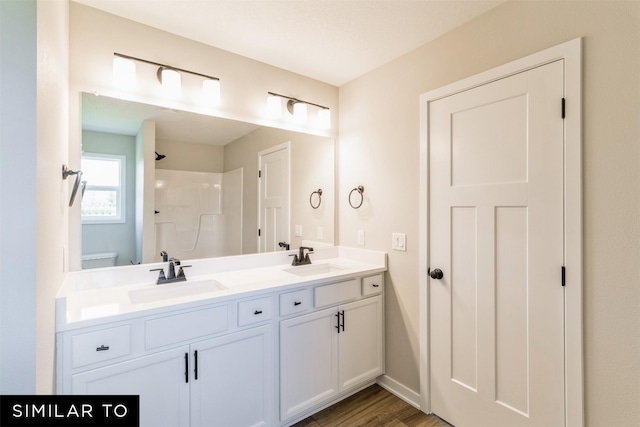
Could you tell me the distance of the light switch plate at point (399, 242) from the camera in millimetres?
2123

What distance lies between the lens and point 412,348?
2.09m

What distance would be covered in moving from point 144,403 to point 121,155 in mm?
1292

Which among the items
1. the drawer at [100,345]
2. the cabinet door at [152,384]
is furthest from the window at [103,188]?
the cabinet door at [152,384]

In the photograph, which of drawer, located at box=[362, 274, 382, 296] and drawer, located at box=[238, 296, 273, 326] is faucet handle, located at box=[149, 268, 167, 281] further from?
drawer, located at box=[362, 274, 382, 296]

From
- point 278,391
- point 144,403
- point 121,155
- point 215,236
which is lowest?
point 278,391

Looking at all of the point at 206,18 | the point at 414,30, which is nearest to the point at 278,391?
the point at 206,18

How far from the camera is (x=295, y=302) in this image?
70.7 inches

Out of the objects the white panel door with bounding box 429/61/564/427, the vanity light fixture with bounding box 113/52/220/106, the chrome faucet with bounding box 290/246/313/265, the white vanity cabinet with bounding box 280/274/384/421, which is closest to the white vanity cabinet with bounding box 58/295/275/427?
the white vanity cabinet with bounding box 280/274/384/421

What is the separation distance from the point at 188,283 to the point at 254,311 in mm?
456

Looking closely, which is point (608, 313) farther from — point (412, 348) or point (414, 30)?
point (414, 30)

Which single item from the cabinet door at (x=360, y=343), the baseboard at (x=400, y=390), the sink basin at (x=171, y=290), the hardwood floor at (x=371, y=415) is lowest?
the hardwood floor at (x=371, y=415)

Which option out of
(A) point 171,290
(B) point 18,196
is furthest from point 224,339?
(B) point 18,196

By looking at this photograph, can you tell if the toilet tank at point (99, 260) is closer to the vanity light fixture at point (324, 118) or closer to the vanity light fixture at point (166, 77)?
the vanity light fixture at point (166, 77)

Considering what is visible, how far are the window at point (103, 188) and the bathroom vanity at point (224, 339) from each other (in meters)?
0.30
